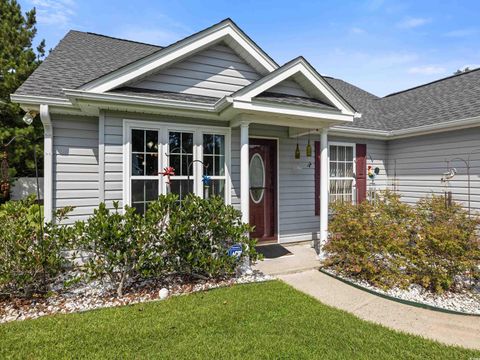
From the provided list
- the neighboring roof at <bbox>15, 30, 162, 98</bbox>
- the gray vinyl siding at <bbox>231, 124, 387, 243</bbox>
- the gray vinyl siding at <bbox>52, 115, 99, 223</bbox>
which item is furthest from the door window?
the neighboring roof at <bbox>15, 30, 162, 98</bbox>

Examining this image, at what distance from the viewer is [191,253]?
12.9 ft

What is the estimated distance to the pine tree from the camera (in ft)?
37.9

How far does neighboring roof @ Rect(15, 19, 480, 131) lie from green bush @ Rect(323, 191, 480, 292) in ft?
7.83

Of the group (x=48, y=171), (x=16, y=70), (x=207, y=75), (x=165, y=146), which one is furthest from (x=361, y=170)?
(x=16, y=70)

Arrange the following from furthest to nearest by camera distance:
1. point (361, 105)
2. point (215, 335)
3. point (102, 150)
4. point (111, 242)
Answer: point (361, 105), point (102, 150), point (111, 242), point (215, 335)

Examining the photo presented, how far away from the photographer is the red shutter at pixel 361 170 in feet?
23.9

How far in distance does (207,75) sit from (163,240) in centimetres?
337

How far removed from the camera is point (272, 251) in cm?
564

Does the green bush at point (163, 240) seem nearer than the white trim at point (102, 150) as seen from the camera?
Yes

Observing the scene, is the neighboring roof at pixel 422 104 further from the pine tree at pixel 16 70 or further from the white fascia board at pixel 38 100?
the pine tree at pixel 16 70

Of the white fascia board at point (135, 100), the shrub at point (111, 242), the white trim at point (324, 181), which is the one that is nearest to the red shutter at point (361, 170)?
the white trim at point (324, 181)

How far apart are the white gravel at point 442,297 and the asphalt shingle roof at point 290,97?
3433 mm

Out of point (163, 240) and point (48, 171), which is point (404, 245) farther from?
point (48, 171)

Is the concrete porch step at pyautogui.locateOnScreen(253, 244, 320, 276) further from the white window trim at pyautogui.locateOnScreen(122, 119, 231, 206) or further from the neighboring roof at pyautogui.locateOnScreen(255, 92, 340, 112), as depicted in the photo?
the neighboring roof at pyautogui.locateOnScreen(255, 92, 340, 112)
